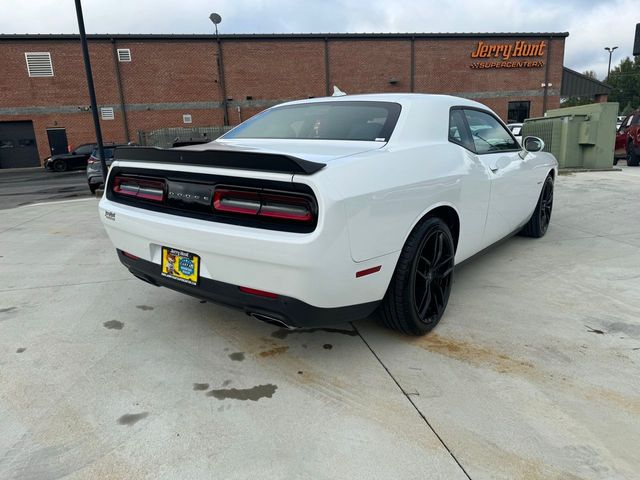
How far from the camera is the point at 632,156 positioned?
13.8 metres

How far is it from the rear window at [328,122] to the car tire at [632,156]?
1381cm

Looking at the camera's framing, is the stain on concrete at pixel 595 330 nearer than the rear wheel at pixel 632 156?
Yes

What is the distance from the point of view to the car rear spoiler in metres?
2.08

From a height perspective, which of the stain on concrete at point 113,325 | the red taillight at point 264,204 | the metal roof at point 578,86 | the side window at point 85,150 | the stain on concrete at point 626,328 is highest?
the metal roof at point 578,86

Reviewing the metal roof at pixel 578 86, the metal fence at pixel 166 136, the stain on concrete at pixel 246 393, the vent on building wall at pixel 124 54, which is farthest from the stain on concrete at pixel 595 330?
the metal roof at pixel 578 86

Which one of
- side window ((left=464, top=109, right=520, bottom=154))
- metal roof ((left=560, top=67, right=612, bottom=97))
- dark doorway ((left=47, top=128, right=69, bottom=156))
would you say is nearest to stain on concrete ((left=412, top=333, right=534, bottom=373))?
side window ((left=464, top=109, right=520, bottom=154))

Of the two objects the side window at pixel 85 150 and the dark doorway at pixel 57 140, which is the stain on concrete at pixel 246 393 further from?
the dark doorway at pixel 57 140

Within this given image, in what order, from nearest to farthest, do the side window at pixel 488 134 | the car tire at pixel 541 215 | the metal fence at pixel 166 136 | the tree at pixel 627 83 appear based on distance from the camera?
the side window at pixel 488 134 → the car tire at pixel 541 215 → the metal fence at pixel 166 136 → the tree at pixel 627 83

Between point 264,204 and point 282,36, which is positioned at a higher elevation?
point 282,36

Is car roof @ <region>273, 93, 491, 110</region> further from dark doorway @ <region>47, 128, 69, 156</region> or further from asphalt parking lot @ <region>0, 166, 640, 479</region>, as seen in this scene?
dark doorway @ <region>47, 128, 69, 156</region>

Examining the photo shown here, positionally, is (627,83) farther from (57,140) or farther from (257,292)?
(257,292)

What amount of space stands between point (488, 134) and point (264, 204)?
2460 mm

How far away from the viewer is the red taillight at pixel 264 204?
83.6 inches

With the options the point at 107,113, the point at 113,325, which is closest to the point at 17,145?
the point at 107,113
